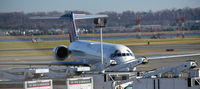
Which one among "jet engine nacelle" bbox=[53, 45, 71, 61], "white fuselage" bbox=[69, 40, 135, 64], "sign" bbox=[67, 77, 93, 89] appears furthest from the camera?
"jet engine nacelle" bbox=[53, 45, 71, 61]

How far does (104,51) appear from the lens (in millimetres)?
38000

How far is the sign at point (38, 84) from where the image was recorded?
18.0m

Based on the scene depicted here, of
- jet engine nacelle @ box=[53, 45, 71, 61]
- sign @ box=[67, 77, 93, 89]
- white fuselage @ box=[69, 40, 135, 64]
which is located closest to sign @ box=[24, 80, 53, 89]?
sign @ box=[67, 77, 93, 89]

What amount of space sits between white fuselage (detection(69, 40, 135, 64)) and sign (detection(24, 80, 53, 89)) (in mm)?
18005

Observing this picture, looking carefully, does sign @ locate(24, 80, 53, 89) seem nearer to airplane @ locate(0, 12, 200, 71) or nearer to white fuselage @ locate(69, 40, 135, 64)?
airplane @ locate(0, 12, 200, 71)

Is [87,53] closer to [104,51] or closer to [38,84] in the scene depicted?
[104,51]

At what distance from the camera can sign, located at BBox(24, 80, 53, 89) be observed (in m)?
18.0

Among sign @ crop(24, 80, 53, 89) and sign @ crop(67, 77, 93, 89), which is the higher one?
sign @ crop(24, 80, 53, 89)

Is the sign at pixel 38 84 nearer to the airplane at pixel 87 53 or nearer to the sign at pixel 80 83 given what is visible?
the sign at pixel 80 83

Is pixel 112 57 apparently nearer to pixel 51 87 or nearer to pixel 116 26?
pixel 51 87

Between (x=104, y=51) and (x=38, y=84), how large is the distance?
20.0 metres

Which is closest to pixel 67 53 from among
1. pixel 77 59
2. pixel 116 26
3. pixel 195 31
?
A: pixel 77 59

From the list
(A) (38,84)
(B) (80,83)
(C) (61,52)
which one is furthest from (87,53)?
(A) (38,84)

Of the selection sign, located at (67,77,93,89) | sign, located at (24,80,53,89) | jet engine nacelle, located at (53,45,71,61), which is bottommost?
jet engine nacelle, located at (53,45,71,61)
